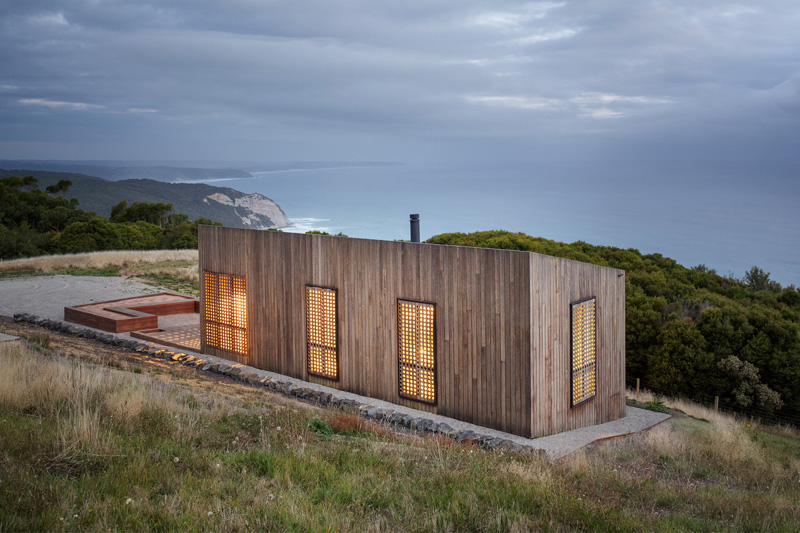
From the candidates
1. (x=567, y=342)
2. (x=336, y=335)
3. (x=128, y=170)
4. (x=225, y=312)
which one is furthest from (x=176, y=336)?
(x=128, y=170)

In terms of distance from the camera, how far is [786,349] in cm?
1662

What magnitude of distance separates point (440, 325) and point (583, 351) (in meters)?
2.38

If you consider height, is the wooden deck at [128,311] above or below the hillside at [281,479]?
below

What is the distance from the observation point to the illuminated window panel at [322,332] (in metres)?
10.9

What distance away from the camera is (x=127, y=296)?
20.0 m

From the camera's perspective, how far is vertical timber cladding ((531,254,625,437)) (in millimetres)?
8664

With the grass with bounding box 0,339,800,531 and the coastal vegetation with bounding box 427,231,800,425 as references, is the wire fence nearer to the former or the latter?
the coastal vegetation with bounding box 427,231,800,425

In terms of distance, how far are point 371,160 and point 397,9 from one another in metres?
81.7

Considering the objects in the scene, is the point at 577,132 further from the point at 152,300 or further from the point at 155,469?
the point at 155,469

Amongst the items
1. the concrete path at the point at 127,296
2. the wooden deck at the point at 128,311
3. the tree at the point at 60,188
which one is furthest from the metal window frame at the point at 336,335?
the tree at the point at 60,188

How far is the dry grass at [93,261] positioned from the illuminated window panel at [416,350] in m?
19.0

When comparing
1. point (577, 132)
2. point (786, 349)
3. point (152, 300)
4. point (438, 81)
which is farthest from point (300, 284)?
point (577, 132)

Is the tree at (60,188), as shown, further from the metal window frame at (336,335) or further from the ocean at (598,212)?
the metal window frame at (336,335)

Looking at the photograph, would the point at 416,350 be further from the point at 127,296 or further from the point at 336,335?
the point at 127,296
